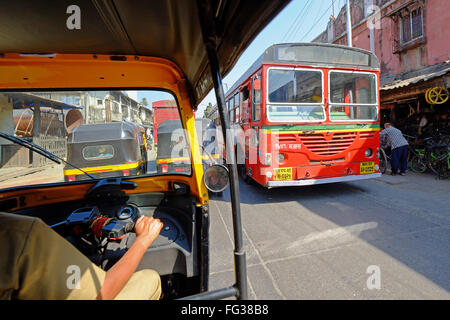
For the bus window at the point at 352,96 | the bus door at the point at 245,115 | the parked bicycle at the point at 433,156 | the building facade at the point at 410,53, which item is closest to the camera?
the bus window at the point at 352,96

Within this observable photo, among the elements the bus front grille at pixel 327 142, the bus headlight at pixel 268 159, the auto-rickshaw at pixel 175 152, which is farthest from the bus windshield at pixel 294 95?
the auto-rickshaw at pixel 175 152

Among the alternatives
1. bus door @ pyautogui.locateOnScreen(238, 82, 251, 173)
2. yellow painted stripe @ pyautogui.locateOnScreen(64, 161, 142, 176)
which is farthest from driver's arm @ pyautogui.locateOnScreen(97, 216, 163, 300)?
bus door @ pyautogui.locateOnScreen(238, 82, 251, 173)

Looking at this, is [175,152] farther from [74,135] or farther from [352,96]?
[352,96]

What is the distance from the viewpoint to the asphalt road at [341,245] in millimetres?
2145

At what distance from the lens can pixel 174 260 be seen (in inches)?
66.0

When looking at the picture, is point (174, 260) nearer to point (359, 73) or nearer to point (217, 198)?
point (217, 198)

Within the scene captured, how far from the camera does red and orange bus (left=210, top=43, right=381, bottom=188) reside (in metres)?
4.29

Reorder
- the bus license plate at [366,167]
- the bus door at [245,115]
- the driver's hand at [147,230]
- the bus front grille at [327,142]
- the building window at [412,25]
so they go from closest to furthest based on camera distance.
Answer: the driver's hand at [147,230] → the bus front grille at [327,142] → the bus license plate at [366,167] → the bus door at [245,115] → the building window at [412,25]

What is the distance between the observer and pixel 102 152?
216 centimetres

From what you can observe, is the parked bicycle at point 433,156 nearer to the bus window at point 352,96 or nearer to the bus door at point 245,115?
the bus window at point 352,96

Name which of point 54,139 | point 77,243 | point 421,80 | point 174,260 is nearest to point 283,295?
point 174,260

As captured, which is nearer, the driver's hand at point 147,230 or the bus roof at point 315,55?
the driver's hand at point 147,230

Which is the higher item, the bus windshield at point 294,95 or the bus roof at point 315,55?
the bus roof at point 315,55

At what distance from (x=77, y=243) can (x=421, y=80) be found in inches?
350
